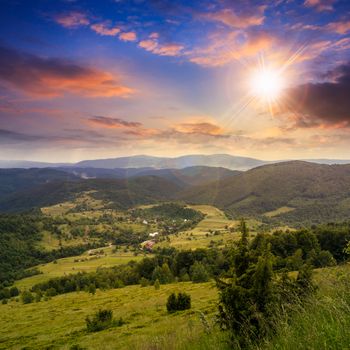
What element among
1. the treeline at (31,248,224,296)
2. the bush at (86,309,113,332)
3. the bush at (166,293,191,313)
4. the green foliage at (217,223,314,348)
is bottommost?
the treeline at (31,248,224,296)

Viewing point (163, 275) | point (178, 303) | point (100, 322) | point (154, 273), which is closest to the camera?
point (100, 322)

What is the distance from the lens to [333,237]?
313 ft

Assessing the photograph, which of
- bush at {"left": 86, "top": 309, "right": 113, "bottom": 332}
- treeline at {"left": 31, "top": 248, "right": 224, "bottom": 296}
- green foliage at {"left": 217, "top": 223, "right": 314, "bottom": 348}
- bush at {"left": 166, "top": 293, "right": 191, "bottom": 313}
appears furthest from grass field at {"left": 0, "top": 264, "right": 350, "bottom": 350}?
treeline at {"left": 31, "top": 248, "right": 224, "bottom": 296}

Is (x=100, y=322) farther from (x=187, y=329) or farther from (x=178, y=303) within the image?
(x=187, y=329)

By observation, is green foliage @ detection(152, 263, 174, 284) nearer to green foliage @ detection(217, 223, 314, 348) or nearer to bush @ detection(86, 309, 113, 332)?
bush @ detection(86, 309, 113, 332)

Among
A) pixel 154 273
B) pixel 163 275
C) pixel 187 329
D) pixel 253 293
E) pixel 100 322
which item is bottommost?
pixel 154 273

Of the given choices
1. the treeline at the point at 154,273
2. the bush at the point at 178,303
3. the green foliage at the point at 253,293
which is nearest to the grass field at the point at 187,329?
the green foliage at the point at 253,293

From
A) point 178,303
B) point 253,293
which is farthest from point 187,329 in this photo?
point 178,303

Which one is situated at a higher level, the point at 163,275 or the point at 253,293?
the point at 253,293

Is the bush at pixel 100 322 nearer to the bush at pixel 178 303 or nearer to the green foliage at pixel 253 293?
the bush at pixel 178 303

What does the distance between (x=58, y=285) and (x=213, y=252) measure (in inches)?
2503

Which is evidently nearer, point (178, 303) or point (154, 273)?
point (178, 303)

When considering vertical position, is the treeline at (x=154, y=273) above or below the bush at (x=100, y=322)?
below

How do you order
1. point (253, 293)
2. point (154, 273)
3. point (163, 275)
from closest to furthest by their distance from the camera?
point (253, 293) < point (163, 275) < point (154, 273)
